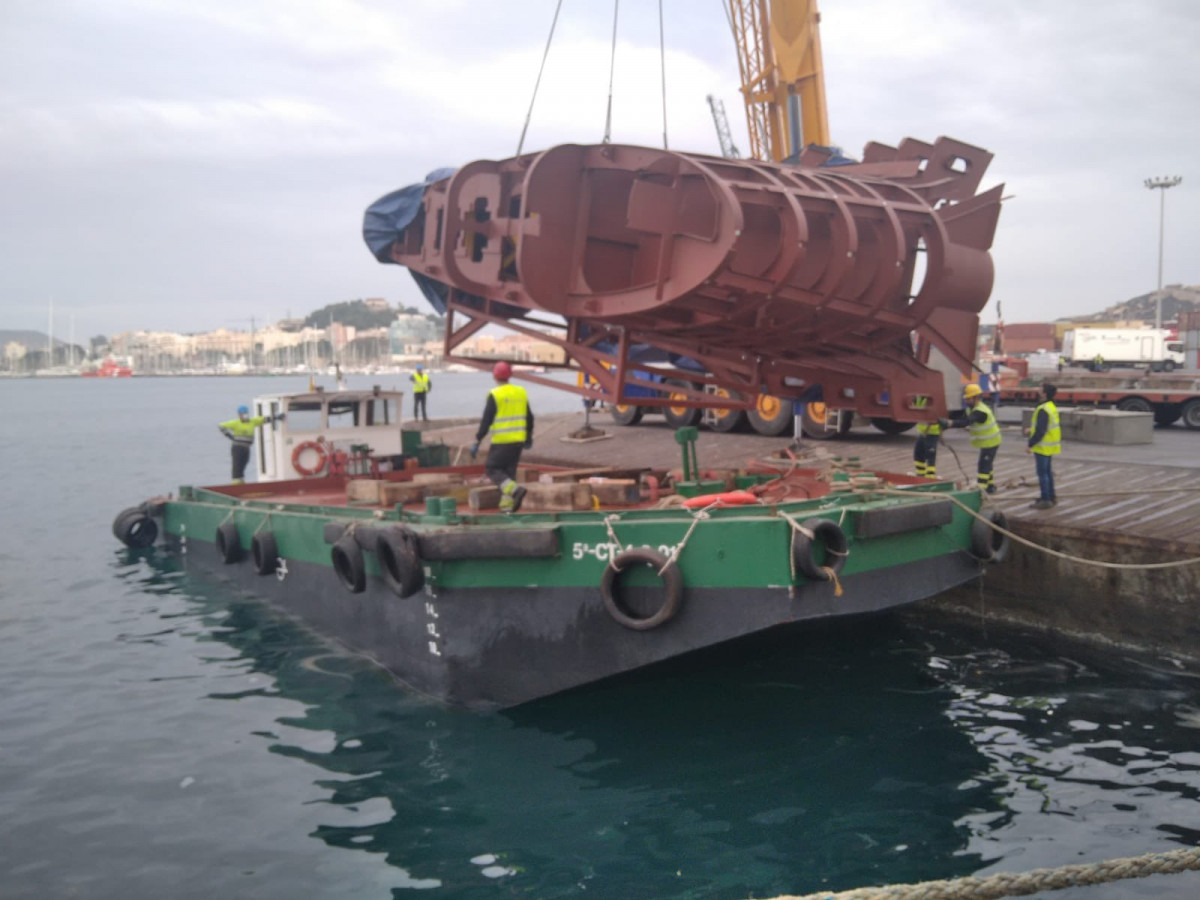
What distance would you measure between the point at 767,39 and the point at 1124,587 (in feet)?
46.3

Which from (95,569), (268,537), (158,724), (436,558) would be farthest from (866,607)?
(95,569)

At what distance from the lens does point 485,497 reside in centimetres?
780

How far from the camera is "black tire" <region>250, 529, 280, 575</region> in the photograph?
9.84 metres

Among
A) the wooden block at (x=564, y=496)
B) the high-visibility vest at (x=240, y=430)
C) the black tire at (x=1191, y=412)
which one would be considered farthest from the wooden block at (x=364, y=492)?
the black tire at (x=1191, y=412)

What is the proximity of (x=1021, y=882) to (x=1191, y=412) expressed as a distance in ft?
64.2

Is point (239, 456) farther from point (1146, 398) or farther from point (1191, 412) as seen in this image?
point (1191, 412)

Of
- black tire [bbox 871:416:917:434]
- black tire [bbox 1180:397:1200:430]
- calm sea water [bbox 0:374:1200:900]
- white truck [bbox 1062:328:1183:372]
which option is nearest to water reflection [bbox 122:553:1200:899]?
calm sea water [bbox 0:374:1200:900]

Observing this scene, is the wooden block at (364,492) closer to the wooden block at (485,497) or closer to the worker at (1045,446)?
the wooden block at (485,497)

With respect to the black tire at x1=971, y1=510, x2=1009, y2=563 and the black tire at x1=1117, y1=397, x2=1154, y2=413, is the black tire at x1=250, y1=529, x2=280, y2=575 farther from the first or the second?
the black tire at x1=1117, y1=397, x2=1154, y2=413

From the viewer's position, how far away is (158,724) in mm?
7684

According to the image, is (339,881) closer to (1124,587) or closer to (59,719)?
(59,719)

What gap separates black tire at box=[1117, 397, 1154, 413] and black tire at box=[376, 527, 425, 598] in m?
18.6

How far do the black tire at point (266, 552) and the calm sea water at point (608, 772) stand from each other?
0.75 meters

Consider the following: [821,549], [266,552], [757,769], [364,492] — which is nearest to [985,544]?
[821,549]
